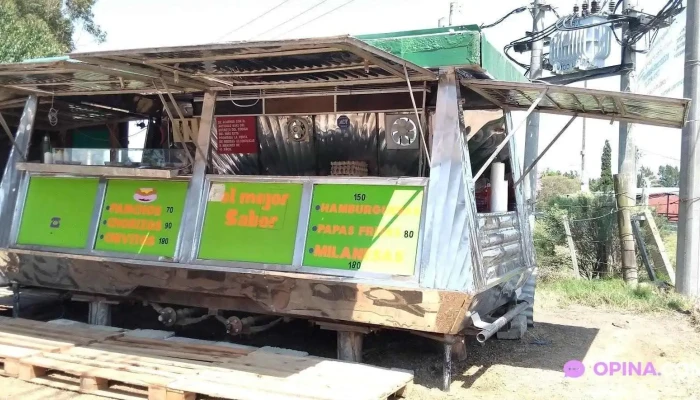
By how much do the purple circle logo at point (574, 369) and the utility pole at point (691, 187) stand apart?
3.09 metres

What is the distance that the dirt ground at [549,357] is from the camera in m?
5.00

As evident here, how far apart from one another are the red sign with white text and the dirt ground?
211 centimetres

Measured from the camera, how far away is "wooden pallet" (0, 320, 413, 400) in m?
4.32

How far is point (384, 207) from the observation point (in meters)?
5.15

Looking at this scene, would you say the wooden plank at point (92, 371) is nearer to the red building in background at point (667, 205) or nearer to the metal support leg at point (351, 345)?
the metal support leg at point (351, 345)

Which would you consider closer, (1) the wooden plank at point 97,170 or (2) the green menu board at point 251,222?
(2) the green menu board at point 251,222

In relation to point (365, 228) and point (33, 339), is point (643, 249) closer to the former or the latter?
point (365, 228)

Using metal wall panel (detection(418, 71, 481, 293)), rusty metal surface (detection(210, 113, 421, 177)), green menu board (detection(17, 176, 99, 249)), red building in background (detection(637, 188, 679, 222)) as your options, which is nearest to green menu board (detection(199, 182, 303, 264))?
rusty metal surface (detection(210, 113, 421, 177))

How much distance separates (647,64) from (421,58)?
12430mm

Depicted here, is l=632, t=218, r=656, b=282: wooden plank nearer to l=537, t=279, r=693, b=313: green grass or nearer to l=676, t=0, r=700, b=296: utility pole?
l=537, t=279, r=693, b=313: green grass

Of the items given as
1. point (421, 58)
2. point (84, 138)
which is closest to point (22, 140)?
point (84, 138)

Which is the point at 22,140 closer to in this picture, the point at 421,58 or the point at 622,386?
the point at 421,58

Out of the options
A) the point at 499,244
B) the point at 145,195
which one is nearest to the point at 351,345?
the point at 499,244

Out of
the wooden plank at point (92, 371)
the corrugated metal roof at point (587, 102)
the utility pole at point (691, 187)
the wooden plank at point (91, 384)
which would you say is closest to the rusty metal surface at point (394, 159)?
the corrugated metal roof at point (587, 102)
